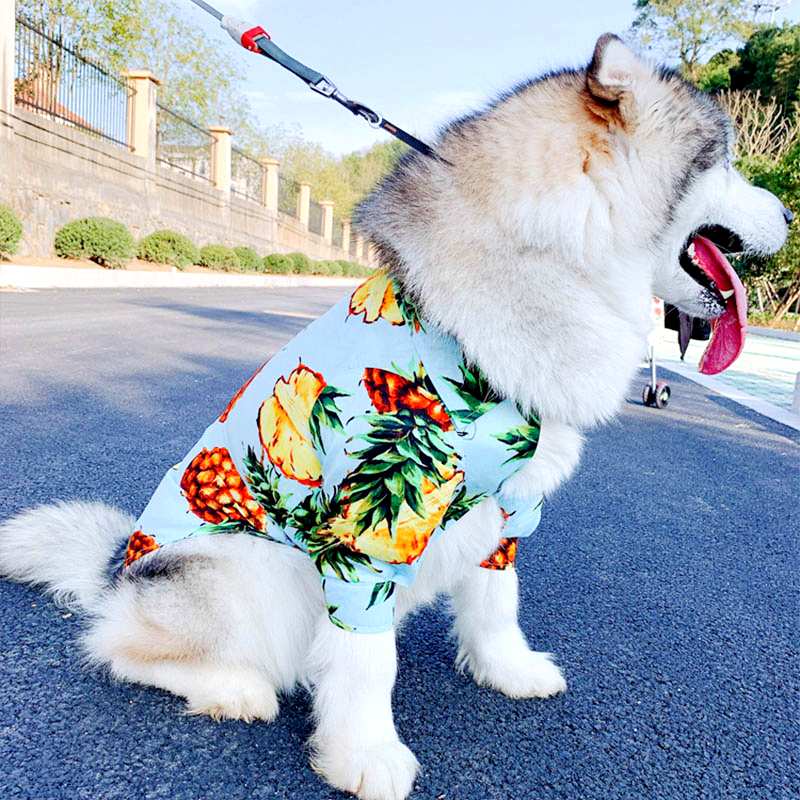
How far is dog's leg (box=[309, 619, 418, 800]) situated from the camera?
5.36 feet

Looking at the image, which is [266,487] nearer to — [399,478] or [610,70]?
[399,478]

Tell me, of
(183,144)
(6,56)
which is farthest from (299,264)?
(6,56)

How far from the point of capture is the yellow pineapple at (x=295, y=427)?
5.54 feet

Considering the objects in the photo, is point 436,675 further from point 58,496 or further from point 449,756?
point 58,496

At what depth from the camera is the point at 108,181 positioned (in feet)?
70.5

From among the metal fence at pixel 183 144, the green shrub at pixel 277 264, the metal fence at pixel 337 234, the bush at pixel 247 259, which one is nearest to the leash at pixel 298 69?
the metal fence at pixel 183 144

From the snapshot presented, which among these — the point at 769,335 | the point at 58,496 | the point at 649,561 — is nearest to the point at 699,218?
the point at 649,561

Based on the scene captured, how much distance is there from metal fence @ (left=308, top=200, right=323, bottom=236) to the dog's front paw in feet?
156

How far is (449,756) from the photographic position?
179cm

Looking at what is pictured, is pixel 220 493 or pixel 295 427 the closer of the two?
pixel 295 427

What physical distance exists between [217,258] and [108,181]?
17.0ft

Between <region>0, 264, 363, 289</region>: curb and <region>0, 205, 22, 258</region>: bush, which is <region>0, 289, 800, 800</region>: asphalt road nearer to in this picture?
<region>0, 264, 363, 289</region>: curb

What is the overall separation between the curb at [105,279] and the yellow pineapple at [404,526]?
13926 millimetres

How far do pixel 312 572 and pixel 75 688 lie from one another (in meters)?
0.70
